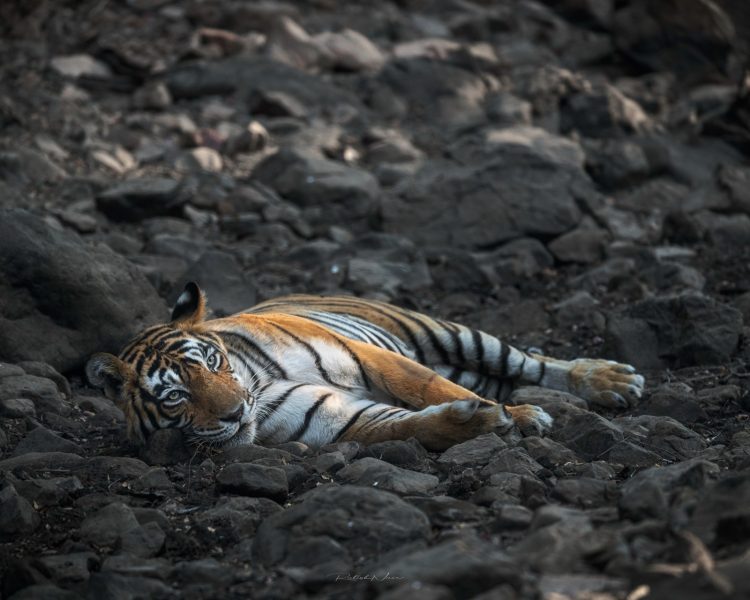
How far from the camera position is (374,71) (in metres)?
11.4

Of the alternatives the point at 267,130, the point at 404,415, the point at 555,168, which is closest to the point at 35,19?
the point at 267,130

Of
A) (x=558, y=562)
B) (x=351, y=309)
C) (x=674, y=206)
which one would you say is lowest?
(x=674, y=206)

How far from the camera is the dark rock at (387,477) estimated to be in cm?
404

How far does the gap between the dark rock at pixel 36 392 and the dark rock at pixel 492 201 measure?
11.7ft

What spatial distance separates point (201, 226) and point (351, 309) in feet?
9.05

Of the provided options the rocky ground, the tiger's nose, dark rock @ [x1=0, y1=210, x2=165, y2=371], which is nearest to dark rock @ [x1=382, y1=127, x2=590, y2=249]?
the rocky ground

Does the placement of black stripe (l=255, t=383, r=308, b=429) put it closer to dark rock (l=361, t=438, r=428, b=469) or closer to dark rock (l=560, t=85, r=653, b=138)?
dark rock (l=361, t=438, r=428, b=469)

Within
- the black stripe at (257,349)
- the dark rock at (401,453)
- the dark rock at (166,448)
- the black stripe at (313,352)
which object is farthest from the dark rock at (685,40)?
the dark rock at (166,448)

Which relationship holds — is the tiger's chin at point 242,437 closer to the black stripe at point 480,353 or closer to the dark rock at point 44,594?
the dark rock at point 44,594

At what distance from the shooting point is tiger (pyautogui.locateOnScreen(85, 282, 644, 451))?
4.70 metres

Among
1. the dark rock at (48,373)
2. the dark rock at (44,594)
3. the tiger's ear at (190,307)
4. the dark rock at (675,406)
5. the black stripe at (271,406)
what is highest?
the dark rock at (44,594)

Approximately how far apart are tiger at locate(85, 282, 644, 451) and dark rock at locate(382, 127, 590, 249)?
2.48 meters

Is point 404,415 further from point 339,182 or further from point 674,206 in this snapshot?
point 674,206

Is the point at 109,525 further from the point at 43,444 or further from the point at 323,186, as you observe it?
the point at 323,186
